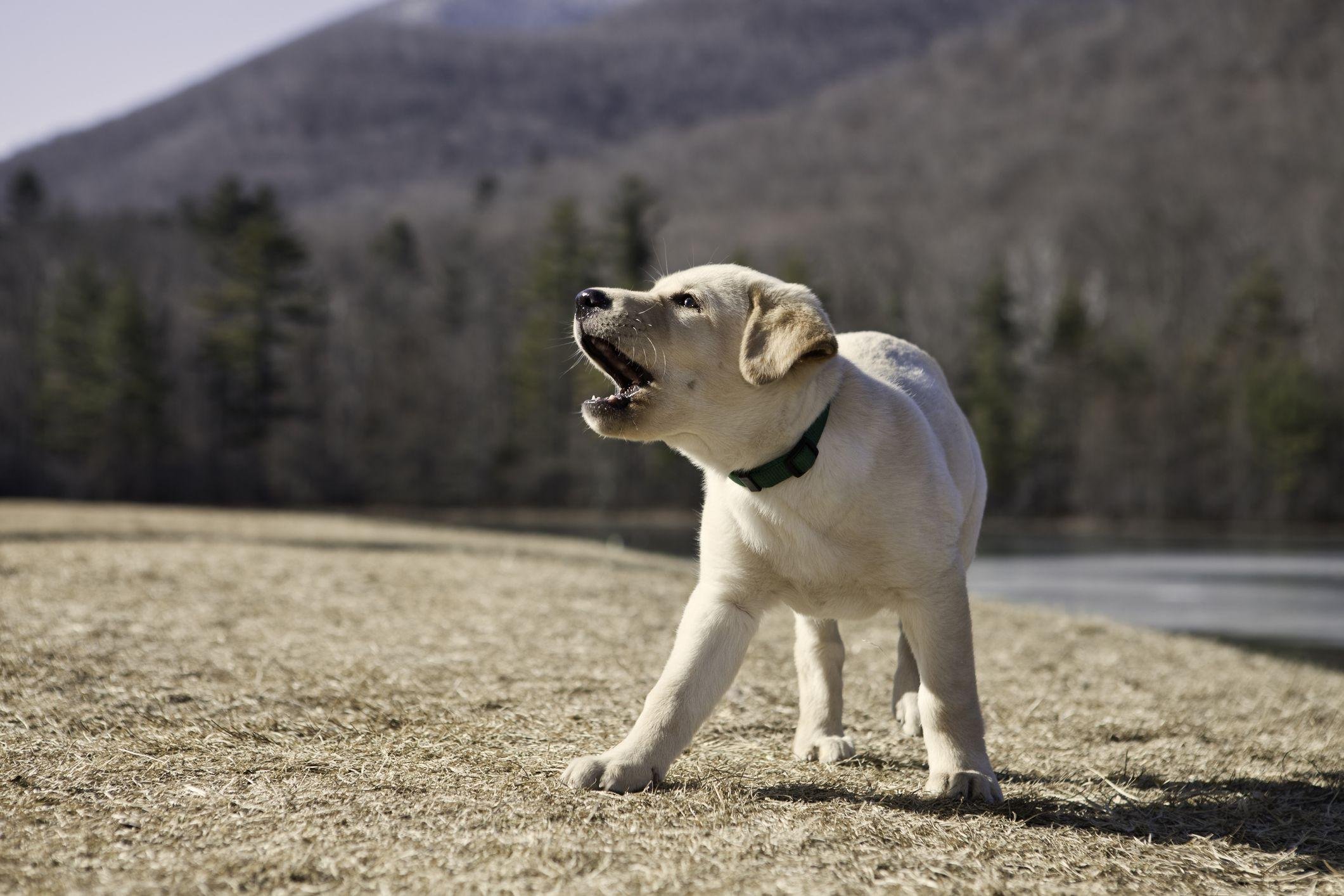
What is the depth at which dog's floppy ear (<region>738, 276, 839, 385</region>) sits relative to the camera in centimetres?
364

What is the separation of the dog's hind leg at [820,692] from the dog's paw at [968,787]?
564mm

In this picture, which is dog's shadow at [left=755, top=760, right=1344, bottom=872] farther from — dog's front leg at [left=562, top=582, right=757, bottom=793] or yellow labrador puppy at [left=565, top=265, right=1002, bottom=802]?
dog's front leg at [left=562, top=582, right=757, bottom=793]

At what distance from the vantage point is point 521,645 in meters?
6.27

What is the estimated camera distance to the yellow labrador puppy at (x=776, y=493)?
3734mm

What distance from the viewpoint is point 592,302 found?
3885 millimetres

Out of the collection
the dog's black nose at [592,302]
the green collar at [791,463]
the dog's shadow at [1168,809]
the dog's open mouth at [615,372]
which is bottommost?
the dog's shadow at [1168,809]

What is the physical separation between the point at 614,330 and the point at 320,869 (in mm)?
1938

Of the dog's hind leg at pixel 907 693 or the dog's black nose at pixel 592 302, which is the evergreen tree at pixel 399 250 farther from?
the dog's black nose at pixel 592 302

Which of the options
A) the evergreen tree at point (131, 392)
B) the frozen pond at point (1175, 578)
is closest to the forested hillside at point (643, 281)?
the evergreen tree at point (131, 392)

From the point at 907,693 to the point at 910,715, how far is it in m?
0.12

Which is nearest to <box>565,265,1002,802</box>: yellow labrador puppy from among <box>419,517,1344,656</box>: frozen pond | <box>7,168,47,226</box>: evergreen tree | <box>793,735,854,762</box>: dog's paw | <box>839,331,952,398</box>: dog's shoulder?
<box>793,735,854,762</box>: dog's paw

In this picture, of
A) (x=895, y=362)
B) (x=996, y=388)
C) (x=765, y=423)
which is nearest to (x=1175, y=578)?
(x=895, y=362)

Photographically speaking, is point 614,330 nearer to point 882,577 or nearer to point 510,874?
point 882,577

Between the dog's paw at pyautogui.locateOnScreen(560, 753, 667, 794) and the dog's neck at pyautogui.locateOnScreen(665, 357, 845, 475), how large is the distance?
3.56 ft
